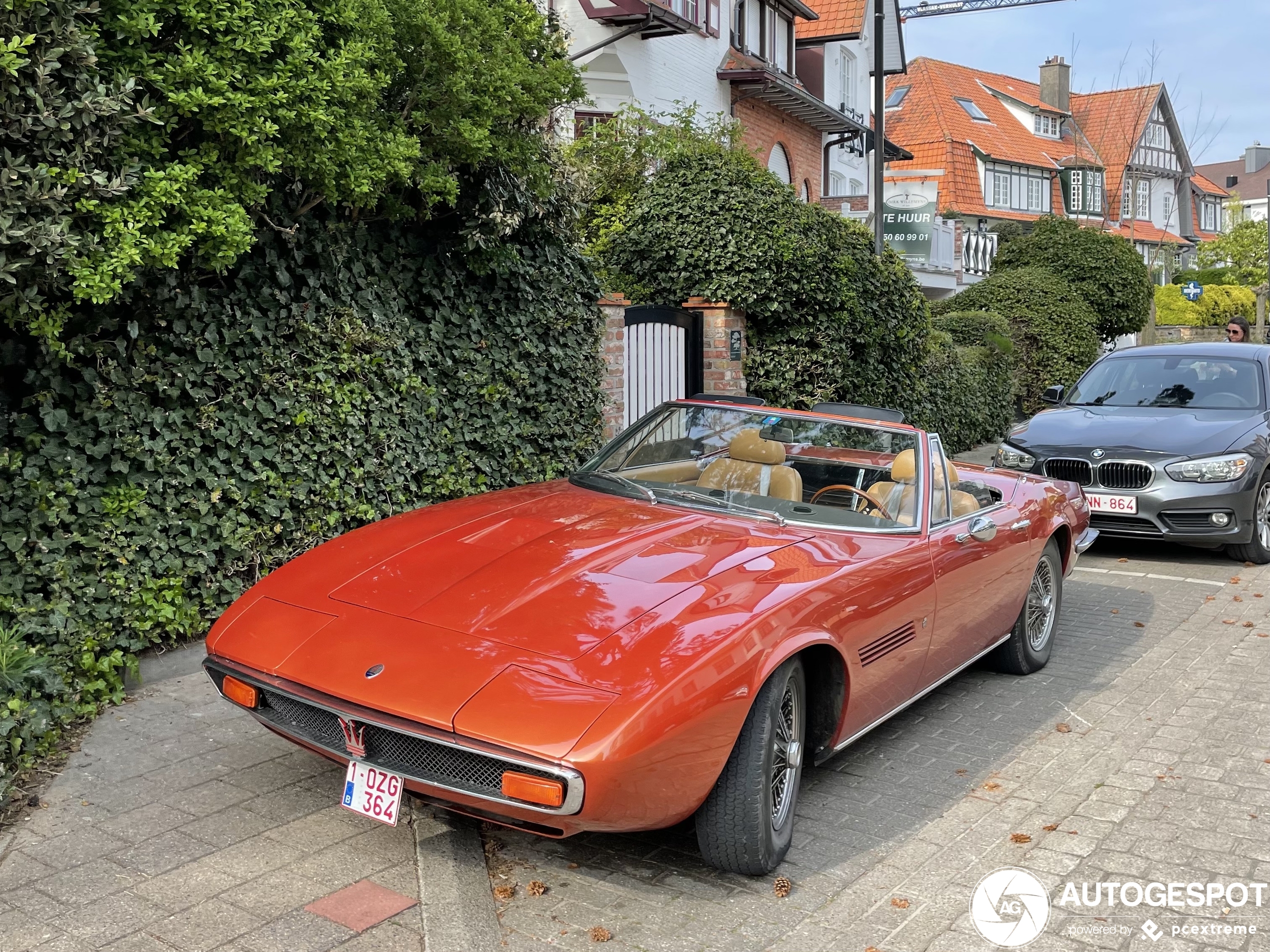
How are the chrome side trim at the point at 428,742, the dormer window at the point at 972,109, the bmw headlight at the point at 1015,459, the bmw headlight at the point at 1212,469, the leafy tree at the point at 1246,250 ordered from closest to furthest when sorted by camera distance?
the chrome side trim at the point at 428,742, the bmw headlight at the point at 1212,469, the bmw headlight at the point at 1015,459, the dormer window at the point at 972,109, the leafy tree at the point at 1246,250

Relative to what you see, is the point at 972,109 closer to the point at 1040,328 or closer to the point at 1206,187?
the point at 1206,187

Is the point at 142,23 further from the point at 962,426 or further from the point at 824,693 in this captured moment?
the point at 962,426

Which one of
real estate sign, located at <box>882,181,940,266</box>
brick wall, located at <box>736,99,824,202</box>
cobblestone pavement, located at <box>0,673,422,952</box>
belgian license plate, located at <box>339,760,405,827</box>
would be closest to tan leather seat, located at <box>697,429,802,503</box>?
cobblestone pavement, located at <box>0,673,422,952</box>

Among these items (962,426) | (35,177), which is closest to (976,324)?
(962,426)

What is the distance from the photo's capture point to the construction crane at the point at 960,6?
3122 cm

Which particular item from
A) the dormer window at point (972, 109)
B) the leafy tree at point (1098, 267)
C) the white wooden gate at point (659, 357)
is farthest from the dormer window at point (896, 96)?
the white wooden gate at point (659, 357)

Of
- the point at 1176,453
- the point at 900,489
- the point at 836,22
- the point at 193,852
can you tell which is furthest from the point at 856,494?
the point at 836,22

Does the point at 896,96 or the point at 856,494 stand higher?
the point at 896,96

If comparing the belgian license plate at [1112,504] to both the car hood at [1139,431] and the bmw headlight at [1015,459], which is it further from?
the bmw headlight at [1015,459]

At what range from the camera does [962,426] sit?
1591 centimetres

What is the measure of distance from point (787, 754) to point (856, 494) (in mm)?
1462

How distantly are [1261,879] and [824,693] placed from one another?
152 centimetres

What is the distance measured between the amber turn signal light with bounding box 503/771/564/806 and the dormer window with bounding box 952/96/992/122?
52834 mm

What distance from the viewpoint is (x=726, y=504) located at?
4.90m
